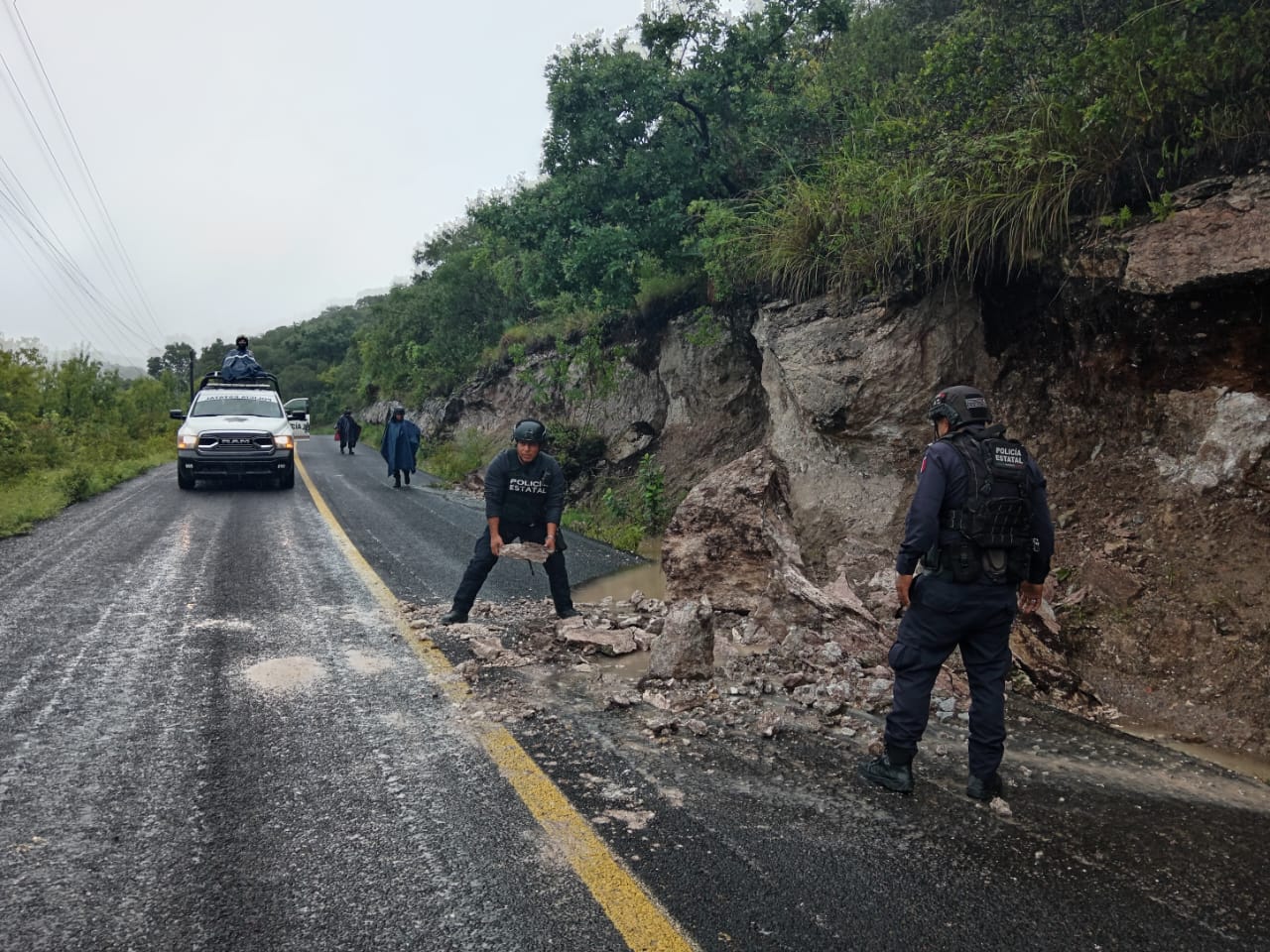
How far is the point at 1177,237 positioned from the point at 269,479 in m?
14.8

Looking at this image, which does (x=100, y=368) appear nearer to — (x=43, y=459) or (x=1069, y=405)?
(x=43, y=459)

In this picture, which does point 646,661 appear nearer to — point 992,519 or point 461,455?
point 992,519

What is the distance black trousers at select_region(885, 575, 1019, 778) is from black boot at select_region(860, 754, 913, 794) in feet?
0.27

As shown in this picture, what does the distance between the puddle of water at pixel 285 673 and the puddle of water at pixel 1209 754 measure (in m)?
4.69

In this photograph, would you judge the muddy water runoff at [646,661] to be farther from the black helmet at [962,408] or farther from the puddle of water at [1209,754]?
the black helmet at [962,408]

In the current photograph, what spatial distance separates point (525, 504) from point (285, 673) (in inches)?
90.1

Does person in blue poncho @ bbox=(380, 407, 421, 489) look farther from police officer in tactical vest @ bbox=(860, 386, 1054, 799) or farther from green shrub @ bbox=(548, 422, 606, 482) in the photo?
police officer in tactical vest @ bbox=(860, 386, 1054, 799)

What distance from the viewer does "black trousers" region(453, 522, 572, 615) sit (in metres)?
6.63

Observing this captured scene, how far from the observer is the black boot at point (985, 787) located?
12.5 ft

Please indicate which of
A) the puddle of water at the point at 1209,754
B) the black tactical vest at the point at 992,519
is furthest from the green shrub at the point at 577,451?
the black tactical vest at the point at 992,519

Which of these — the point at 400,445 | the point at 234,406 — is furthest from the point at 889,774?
the point at 234,406

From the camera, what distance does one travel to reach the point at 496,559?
681 centimetres

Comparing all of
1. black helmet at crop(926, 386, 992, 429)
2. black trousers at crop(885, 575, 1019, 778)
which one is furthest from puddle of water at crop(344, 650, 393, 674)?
black helmet at crop(926, 386, 992, 429)

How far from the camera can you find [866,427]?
26.5 ft
